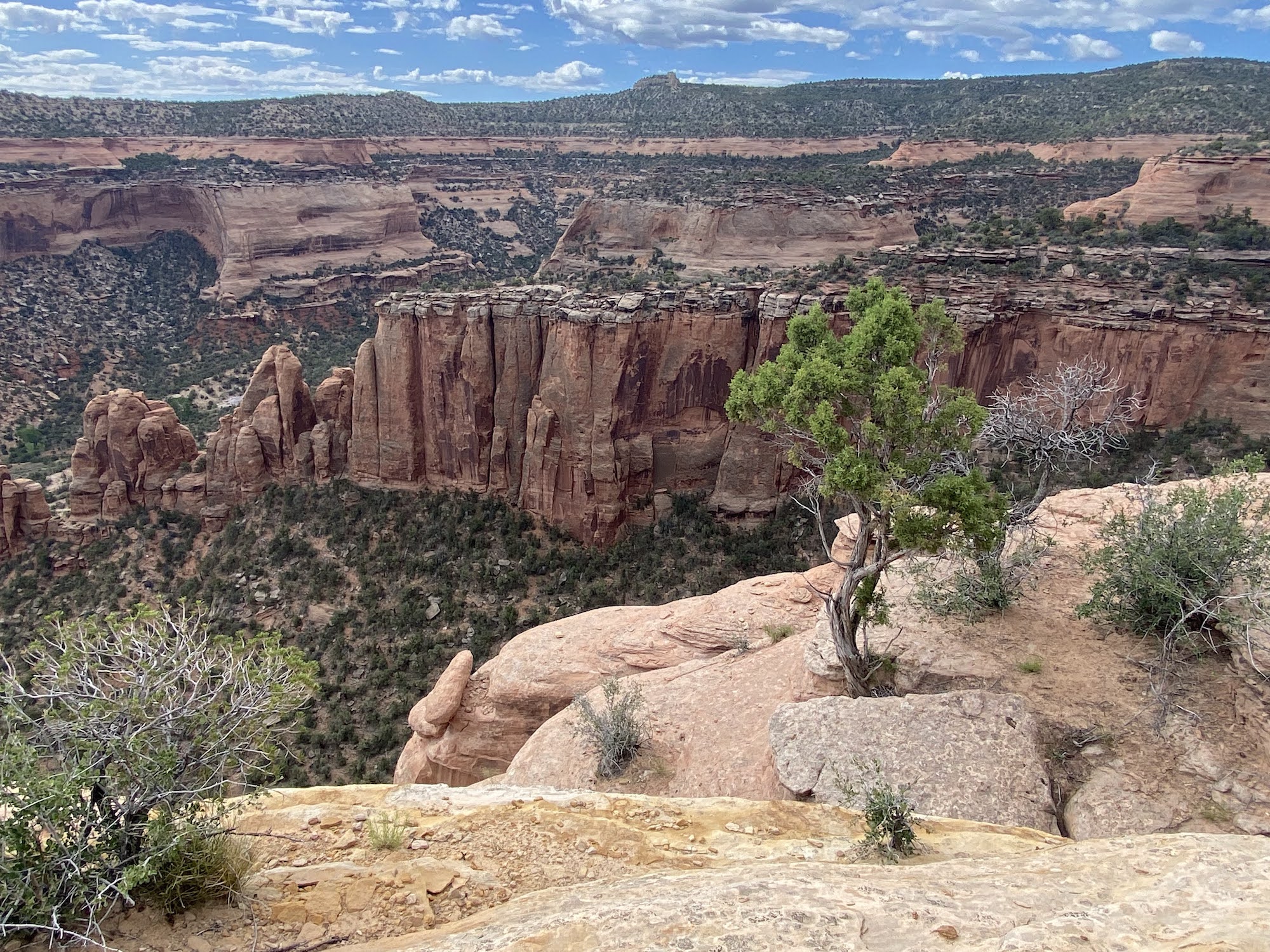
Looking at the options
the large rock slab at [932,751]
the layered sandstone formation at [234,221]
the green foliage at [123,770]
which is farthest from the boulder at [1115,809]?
the layered sandstone formation at [234,221]

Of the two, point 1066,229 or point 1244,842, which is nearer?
point 1244,842

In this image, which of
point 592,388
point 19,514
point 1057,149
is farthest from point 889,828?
point 1057,149

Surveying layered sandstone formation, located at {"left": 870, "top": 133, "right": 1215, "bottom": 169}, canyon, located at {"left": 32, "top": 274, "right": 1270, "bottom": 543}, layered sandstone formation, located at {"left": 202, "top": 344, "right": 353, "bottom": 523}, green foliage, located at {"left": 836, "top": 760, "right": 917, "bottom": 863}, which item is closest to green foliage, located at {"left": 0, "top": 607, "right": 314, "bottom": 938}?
green foliage, located at {"left": 836, "top": 760, "right": 917, "bottom": 863}

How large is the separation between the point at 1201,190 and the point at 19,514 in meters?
64.1

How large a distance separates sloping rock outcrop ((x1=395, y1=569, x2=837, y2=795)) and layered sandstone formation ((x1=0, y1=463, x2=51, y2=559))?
2553 cm

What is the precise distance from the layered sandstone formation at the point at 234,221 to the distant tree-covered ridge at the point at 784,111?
14.2 metres

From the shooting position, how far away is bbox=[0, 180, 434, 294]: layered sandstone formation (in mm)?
68750

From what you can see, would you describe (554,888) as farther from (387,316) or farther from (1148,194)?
(1148,194)

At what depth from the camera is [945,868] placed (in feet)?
23.0

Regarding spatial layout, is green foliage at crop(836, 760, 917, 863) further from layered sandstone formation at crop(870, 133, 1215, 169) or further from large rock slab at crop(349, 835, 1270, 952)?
layered sandstone formation at crop(870, 133, 1215, 169)

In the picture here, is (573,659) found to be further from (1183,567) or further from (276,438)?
(276,438)

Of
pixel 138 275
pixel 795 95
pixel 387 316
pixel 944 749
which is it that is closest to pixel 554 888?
pixel 944 749

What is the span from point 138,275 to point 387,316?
54.6 meters

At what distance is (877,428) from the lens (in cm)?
1105
